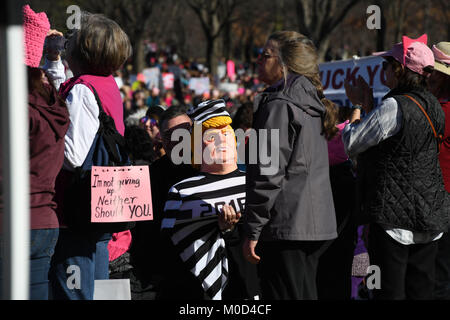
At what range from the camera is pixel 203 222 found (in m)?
3.83

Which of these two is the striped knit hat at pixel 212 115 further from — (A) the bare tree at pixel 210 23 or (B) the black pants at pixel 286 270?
(A) the bare tree at pixel 210 23

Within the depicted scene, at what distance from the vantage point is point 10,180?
213 cm

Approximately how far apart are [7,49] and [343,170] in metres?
2.87

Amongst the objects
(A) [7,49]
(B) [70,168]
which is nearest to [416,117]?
(B) [70,168]

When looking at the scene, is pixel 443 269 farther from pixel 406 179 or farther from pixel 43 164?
pixel 43 164

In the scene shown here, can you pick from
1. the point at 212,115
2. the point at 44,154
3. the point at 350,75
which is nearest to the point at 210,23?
the point at 350,75

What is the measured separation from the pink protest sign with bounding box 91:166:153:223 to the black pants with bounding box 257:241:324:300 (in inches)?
25.9

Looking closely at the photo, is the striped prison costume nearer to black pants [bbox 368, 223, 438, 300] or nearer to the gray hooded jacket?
the gray hooded jacket

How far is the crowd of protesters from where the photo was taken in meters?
3.25

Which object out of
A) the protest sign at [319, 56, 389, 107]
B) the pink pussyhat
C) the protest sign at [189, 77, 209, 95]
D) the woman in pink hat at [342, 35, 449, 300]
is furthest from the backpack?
the protest sign at [189, 77, 209, 95]

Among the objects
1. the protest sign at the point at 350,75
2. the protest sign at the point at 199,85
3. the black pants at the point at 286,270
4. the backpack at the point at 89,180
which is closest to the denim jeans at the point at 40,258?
the backpack at the point at 89,180

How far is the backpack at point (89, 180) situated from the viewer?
10.9 feet

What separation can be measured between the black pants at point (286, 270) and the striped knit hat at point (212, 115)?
0.81 m
